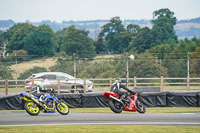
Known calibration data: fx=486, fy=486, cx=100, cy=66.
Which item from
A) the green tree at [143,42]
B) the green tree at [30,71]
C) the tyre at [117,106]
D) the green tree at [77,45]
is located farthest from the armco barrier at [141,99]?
the green tree at [143,42]

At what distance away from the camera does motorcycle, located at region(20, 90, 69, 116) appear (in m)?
18.2

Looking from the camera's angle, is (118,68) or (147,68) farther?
(118,68)

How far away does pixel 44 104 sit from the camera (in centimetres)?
1852

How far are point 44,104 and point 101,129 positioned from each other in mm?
4893

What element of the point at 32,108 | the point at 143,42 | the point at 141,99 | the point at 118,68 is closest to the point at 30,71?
the point at 118,68

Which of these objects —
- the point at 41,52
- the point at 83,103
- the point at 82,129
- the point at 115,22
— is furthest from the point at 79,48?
the point at 82,129

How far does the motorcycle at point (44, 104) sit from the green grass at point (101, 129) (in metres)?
3.47

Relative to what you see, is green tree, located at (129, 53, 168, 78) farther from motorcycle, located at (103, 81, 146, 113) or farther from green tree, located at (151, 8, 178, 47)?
green tree, located at (151, 8, 178, 47)

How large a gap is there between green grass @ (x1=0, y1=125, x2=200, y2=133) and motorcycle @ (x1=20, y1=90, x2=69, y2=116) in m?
3.47

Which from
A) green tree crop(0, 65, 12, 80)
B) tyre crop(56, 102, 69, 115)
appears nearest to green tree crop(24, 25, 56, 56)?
green tree crop(0, 65, 12, 80)

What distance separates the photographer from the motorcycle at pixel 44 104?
18203 millimetres

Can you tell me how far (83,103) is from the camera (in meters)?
22.9

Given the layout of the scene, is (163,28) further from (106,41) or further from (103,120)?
(103,120)

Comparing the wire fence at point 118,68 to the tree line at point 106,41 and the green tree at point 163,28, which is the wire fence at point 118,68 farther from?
the green tree at point 163,28
